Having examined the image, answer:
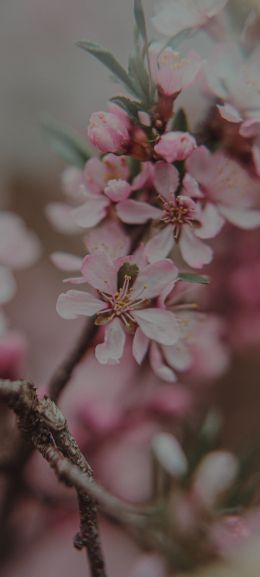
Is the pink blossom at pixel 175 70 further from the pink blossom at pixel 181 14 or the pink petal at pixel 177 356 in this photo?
the pink petal at pixel 177 356

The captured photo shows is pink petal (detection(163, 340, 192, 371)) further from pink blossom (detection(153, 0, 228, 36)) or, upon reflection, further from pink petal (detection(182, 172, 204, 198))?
pink blossom (detection(153, 0, 228, 36))

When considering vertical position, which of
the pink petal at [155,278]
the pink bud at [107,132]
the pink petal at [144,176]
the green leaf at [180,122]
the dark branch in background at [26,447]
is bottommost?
the dark branch in background at [26,447]

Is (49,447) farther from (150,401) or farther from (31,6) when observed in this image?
(31,6)

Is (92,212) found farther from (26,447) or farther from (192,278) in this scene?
(26,447)

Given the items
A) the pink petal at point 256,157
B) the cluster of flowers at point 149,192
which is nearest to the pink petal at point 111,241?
the cluster of flowers at point 149,192

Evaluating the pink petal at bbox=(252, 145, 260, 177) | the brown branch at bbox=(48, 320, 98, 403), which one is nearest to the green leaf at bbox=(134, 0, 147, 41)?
the pink petal at bbox=(252, 145, 260, 177)
